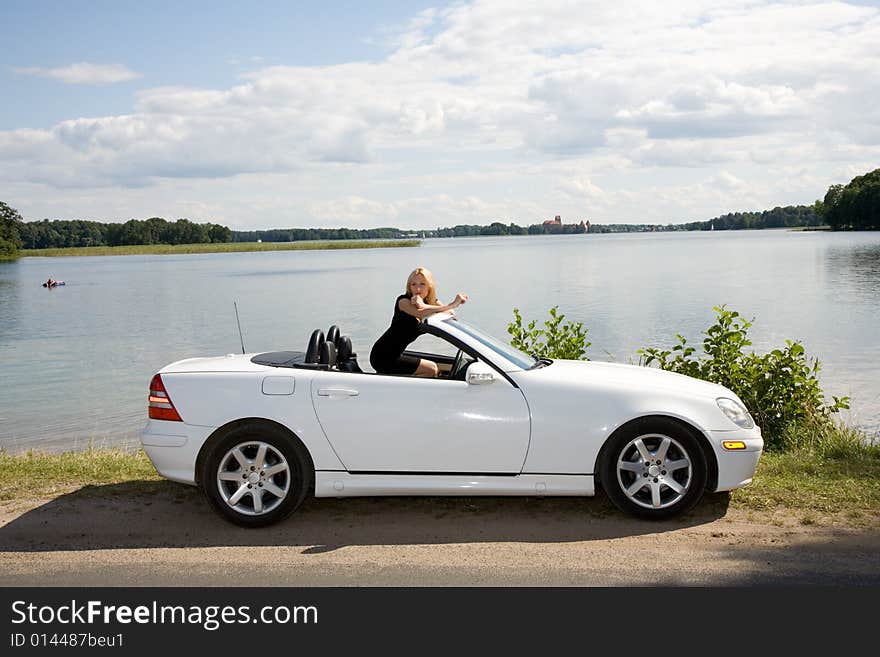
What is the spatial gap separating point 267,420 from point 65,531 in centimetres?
159

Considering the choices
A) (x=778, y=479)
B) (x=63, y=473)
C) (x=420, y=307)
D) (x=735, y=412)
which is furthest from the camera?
(x=63, y=473)

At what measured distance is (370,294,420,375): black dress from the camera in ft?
22.0

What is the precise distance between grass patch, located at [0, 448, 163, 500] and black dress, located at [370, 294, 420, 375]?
2361 millimetres

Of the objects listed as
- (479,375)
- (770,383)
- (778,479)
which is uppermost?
(479,375)

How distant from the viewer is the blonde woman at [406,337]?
6.73 metres

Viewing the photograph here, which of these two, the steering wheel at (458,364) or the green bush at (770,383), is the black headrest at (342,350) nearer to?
the steering wheel at (458,364)

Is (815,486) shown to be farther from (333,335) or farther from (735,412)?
(333,335)

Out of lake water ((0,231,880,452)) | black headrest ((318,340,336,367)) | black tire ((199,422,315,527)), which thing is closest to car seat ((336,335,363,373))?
black headrest ((318,340,336,367))

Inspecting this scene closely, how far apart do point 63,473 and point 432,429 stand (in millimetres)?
3701

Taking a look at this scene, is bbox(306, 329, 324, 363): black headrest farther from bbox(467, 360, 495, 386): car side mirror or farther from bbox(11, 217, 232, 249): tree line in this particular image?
bbox(11, 217, 232, 249): tree line

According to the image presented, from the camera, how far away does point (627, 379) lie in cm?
634

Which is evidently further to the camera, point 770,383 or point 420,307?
point 770,383

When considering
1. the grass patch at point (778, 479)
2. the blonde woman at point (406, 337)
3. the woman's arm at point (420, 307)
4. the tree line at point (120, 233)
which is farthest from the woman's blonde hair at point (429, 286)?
the tree line at point (120, 233)

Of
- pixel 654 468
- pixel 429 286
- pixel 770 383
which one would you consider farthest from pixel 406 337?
pixel 770 383
